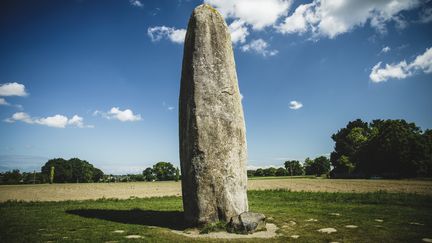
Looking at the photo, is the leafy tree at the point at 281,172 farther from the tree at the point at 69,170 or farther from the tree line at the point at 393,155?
the tree at the point at 69,170

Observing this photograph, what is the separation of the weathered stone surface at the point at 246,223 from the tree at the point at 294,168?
467ft

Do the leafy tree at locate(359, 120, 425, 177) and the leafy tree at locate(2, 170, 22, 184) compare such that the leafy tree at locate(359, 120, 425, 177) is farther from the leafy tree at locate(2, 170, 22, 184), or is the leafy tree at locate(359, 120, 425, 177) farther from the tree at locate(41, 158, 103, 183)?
the tree at locate(41, 158, 103, 183)

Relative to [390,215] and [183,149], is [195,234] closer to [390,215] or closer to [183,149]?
[183,149]

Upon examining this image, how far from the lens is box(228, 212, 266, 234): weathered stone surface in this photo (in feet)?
30.1

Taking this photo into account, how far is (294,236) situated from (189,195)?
3779 mm

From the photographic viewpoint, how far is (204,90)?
34.5 ft

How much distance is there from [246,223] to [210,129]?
3354 mm

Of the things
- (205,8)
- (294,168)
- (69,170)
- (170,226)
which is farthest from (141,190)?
(294,168)

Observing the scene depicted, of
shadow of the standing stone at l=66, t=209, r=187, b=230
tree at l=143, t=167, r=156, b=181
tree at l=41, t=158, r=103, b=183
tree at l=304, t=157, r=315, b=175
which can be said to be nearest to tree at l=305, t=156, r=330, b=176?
tree at l=304, t=157, r=315, b=175

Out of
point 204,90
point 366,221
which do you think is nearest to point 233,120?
point 204,90

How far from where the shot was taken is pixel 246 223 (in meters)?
9.23

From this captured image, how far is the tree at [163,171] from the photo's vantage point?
401ft

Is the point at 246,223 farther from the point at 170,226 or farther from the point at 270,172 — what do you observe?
the point at 270,172

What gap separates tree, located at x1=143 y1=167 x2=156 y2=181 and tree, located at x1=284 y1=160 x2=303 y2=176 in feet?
224
